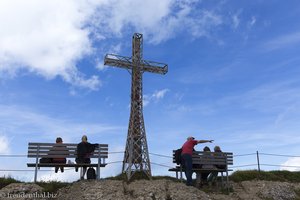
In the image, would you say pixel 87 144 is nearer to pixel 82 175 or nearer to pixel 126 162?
pixel 82 175

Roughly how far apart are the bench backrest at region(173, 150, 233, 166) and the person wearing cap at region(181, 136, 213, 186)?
0.71 m

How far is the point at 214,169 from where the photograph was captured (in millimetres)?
15055

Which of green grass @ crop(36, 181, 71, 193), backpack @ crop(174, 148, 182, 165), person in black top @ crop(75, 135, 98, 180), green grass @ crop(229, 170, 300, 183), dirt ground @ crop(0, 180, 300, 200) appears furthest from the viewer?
green grass @ crop(229, 170, 300, 183)

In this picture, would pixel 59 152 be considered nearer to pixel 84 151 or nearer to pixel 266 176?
pixel 84 151

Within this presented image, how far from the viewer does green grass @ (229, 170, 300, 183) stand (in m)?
17.5

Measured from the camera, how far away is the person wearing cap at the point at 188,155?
46.3 ft

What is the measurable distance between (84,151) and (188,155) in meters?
3.90

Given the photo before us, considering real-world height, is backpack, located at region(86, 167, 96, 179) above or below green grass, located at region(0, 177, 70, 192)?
above

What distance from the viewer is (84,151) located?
537 inches

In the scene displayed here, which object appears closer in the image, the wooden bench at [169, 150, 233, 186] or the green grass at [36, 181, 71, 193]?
the green grass at [36, 181, 71, 193]

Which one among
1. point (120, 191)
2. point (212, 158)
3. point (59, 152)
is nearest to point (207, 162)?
point (212, 158)

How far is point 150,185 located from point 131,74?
39.8 feet

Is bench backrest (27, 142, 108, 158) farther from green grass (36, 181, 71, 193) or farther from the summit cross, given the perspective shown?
the summit cross

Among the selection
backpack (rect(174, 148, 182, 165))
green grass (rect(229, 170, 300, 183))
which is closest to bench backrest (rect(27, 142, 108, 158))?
backpack (rect(174, 148, 182, 165))
